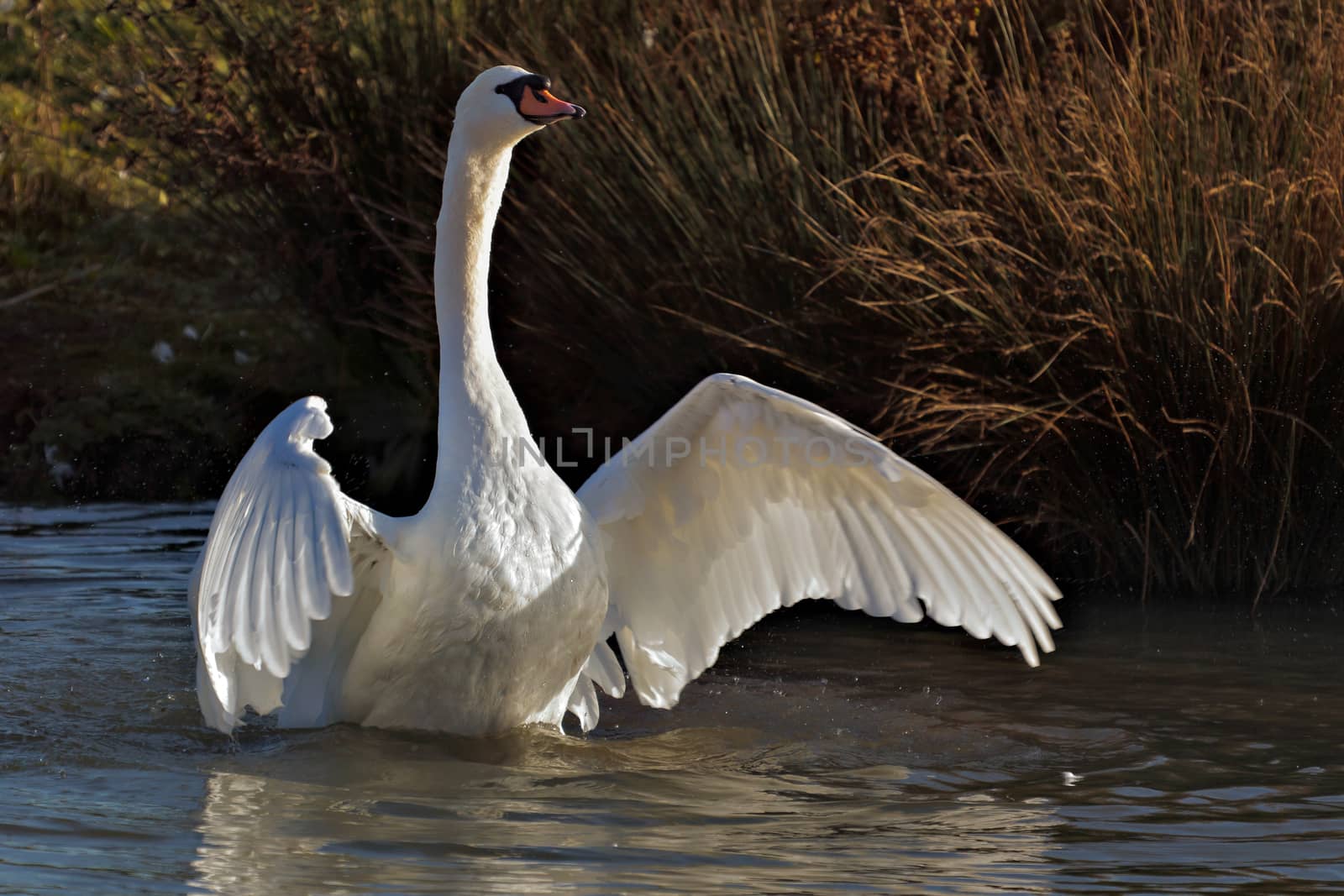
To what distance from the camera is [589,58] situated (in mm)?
8016

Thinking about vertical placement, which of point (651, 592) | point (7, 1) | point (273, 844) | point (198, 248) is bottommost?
point (273, 844)

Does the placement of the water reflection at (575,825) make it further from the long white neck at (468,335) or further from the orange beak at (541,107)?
the orange beak at (541,107)

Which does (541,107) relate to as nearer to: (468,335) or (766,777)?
(468,335)

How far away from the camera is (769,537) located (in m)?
5.59

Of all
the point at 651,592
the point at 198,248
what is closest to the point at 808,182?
the point at 651,592

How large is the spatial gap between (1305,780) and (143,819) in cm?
274

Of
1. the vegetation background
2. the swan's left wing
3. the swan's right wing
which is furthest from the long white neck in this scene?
the vegetation background

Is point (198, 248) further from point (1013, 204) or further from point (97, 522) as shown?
point (1013, 204)

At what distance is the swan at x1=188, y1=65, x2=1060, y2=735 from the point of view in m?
4.84

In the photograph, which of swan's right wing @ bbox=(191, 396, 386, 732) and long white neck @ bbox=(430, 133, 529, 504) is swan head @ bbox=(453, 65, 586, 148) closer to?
long white neck @ bbox=(430, 133, 529, 504)

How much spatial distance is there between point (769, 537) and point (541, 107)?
145 cm

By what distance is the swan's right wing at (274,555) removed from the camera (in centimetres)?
392

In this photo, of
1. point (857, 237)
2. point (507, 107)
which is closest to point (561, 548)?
point (507, 107)

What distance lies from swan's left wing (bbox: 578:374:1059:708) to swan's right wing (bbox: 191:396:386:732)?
120 cm
